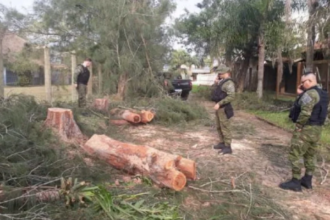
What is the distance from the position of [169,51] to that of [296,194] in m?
9.42

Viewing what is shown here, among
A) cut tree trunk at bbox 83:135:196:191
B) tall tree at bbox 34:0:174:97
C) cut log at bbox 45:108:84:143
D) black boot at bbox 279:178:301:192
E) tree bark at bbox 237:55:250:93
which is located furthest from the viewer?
tree bark at bbox 237:55:250:93

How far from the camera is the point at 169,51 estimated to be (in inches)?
505

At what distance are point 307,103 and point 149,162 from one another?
6.99 feet

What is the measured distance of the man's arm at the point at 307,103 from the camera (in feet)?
13.3

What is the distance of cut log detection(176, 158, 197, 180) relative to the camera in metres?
4.11

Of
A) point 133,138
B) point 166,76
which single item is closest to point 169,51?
point 166,76

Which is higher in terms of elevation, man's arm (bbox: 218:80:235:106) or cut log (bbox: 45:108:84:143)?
man's arm (bbox: 218:80:235:106)

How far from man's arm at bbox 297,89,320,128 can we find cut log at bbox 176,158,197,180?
4.95 ft

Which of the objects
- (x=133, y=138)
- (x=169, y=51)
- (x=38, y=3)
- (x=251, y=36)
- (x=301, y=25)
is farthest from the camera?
(x=251, y=36)

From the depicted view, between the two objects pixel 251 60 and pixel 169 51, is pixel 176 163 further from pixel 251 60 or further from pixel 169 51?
pixel 251 60

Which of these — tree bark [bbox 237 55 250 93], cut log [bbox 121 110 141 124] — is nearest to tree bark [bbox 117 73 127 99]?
cut log [bbox 121 110 141 124]

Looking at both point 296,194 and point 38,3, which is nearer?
point 296,194

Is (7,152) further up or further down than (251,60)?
further down

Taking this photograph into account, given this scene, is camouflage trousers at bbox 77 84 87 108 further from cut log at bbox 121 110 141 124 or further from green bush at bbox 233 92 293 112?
green bush at bbox 233 92 293 112
